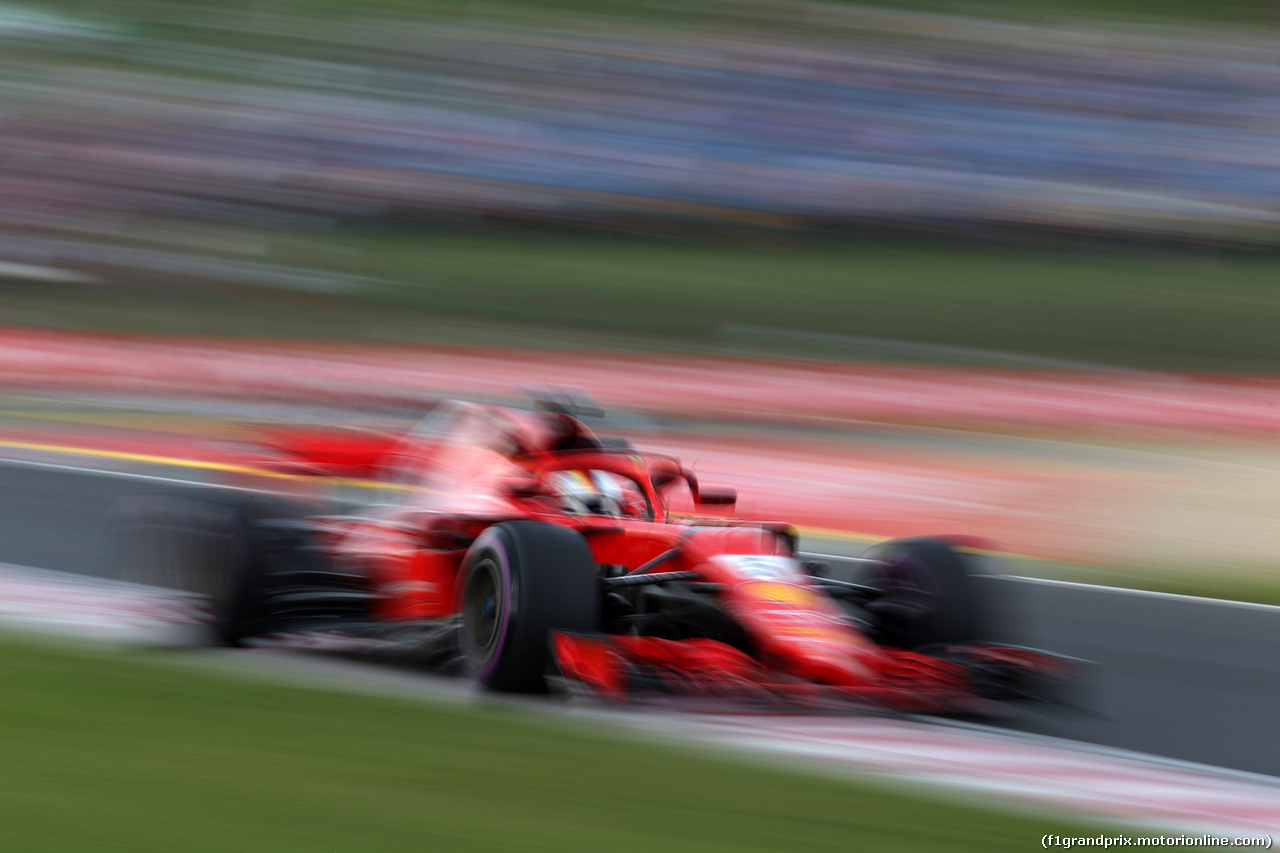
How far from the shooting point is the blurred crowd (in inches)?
821

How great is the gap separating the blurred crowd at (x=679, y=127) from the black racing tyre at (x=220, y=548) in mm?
14970

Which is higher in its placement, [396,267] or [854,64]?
[854,64]

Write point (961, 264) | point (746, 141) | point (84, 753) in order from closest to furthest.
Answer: point (84, 753), point (961, 264), point (746, 141)

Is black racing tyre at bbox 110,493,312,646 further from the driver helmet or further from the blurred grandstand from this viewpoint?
the blurred grandstand

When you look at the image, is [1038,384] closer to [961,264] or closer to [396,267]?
[961,264]

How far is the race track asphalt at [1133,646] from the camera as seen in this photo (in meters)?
5.45

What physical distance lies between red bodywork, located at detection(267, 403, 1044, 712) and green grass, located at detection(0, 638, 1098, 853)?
21.9 inches

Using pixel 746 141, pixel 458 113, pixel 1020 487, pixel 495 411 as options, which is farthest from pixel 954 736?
pixel 458 113

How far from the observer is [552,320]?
1831 cm

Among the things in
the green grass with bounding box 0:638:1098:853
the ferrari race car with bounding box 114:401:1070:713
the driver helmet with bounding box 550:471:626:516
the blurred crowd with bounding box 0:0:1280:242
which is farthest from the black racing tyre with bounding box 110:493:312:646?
the blurred crowd with bounding box 0:0:1280:242

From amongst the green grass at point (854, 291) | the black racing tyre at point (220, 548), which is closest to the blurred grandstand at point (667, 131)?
the green grass at point (854, 291)

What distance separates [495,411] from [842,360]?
10505mm

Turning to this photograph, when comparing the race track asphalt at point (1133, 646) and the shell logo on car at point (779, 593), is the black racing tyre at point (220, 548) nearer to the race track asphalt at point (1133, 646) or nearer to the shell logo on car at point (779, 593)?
the race track asphalt at point (1133, 646)

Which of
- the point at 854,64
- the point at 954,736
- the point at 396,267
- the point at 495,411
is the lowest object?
the point at 954,736
